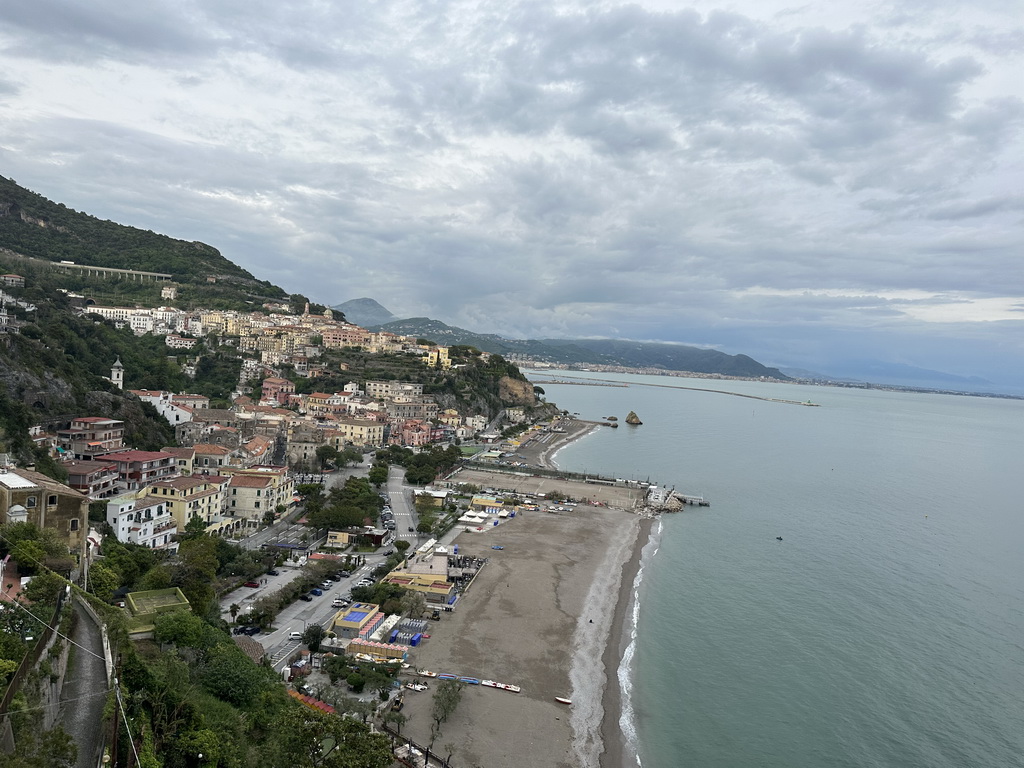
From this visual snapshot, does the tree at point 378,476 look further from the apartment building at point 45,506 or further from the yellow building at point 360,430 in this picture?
the apartment building at point 45,506

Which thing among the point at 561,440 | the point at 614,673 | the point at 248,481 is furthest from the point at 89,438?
the point at 561,440

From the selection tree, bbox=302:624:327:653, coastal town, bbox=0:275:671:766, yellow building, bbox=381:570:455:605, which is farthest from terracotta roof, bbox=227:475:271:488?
tree, bbox=302:624:327:653

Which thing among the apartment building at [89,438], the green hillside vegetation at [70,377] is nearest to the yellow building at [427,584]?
the green hillside vegetation at [70,377]

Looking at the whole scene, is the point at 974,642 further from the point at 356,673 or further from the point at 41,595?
the point at 41,595

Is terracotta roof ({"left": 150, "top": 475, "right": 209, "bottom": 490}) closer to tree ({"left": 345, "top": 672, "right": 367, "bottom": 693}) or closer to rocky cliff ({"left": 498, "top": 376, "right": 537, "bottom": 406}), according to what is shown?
tree ({"left": 345, "top": 672, "right": 367, "bottom": 693})

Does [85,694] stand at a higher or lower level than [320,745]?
higher

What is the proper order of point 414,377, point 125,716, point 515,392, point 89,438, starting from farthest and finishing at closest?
point 515,392
point 414,377
point 89,438
point 125,716

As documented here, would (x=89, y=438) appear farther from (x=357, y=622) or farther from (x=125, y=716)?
(x=125, y=716)
